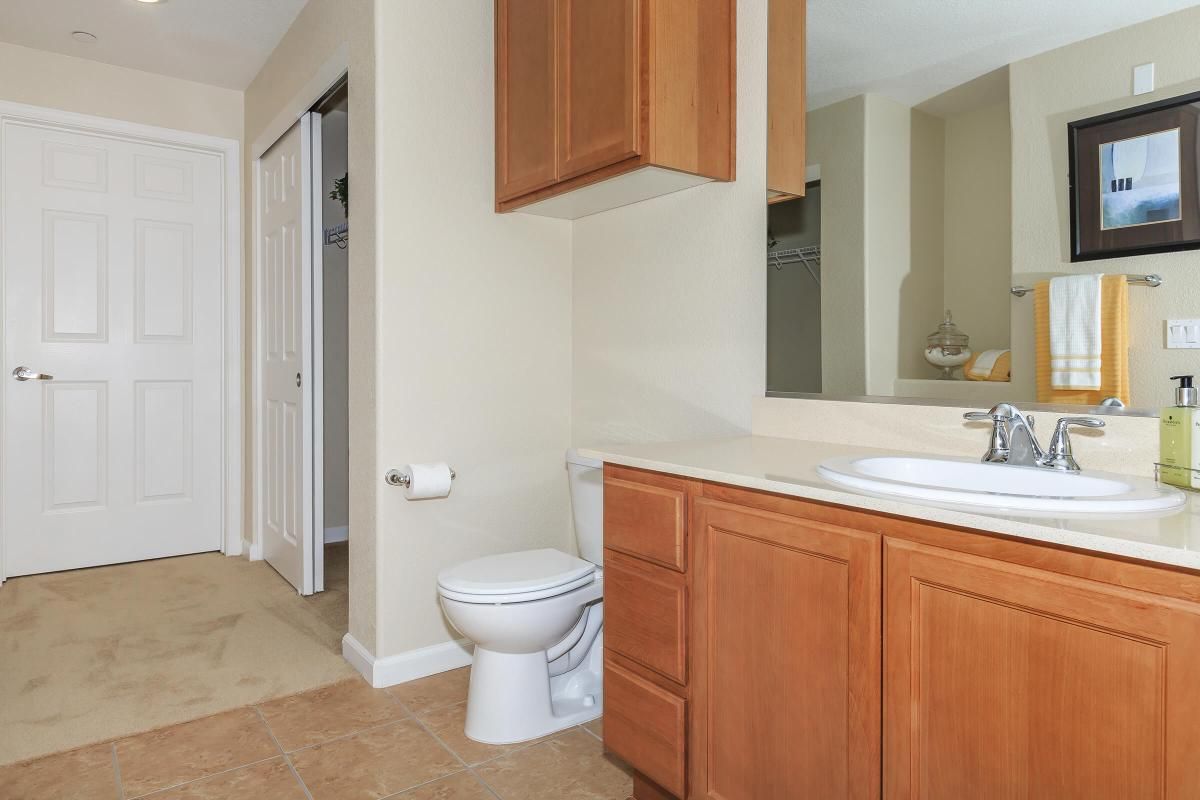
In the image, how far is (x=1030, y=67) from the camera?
4.88ft

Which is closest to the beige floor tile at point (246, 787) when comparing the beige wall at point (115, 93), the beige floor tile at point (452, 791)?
the beige floor tile at point (452, 791)

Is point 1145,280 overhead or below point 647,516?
overhead

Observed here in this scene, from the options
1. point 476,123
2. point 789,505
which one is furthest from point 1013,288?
point 476,123

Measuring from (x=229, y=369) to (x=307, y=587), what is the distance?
1390mm

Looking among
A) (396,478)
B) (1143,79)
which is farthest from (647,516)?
(1143,79)

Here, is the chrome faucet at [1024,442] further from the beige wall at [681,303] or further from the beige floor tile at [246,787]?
the beige floor tile at [246,787]

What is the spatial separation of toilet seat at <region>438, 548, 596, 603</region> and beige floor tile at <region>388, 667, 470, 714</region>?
A: 0.44m

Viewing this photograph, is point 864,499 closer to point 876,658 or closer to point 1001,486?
point 876,658

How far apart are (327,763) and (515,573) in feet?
2.16

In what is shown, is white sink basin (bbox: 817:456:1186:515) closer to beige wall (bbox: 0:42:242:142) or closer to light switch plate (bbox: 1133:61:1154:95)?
light switch plate (bbox: 1133:61:1154:95)

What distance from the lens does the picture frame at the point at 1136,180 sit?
125cm

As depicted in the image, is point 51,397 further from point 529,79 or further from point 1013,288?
point 1013,288

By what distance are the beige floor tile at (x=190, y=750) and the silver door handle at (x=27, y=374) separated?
224 cm

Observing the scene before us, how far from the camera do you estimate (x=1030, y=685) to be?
97cm
